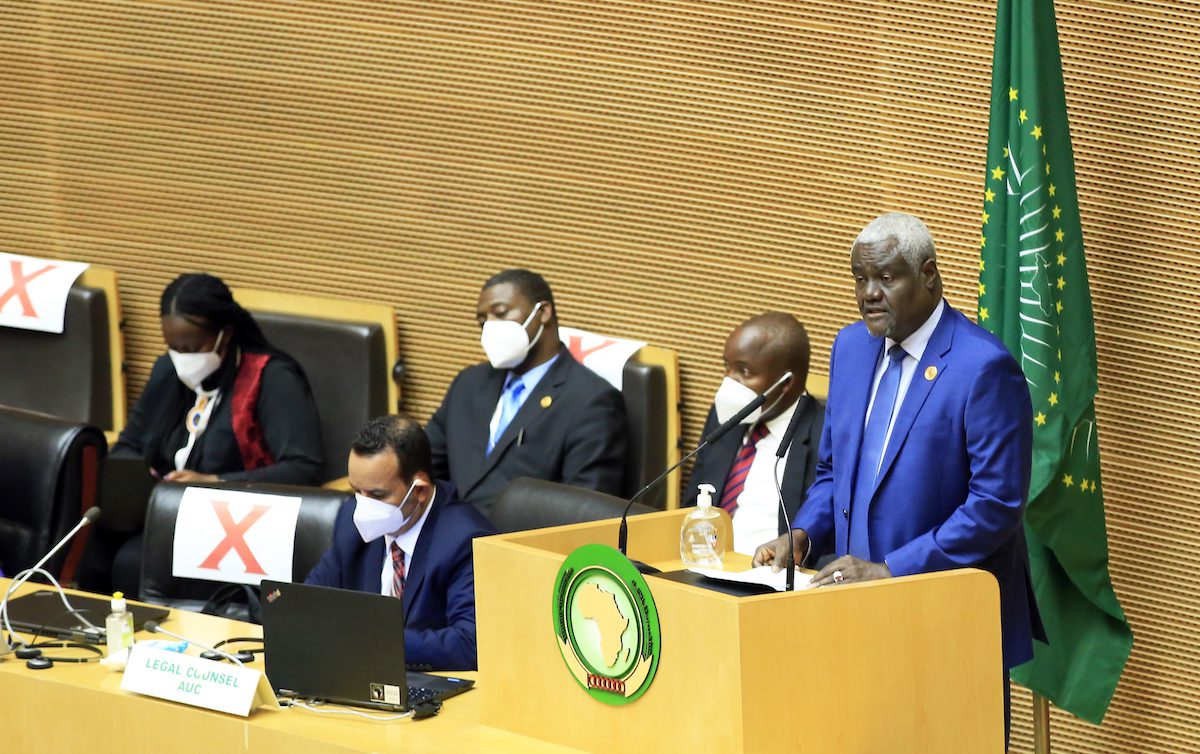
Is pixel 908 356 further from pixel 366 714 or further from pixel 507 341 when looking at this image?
pixel 507 341

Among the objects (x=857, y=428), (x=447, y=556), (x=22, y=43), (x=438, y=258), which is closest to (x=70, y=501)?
(x=447, y=556)

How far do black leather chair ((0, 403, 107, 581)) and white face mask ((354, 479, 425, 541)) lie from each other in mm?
1126

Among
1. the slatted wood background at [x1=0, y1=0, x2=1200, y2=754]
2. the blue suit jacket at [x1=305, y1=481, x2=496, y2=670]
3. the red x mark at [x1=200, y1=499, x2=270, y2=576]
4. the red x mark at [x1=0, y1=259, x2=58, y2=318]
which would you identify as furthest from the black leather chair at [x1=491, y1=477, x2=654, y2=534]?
the red x mark at [x1=0, y1=259, x2=58, y2=318]

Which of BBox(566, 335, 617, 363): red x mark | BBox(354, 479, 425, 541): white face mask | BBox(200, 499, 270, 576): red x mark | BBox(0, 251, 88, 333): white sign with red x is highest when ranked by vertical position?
BBox(0, 251, 88, 333): white sign with red x

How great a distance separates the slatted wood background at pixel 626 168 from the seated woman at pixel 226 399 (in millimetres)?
612

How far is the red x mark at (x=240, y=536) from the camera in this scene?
156 inches

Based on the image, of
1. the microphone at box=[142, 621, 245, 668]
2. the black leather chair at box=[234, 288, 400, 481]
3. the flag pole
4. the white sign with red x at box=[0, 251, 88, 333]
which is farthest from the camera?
the white sign with red x at box=[0, 251, 88, 333]

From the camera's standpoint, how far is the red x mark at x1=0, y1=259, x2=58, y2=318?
6.06m

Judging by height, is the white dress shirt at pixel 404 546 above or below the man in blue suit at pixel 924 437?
below

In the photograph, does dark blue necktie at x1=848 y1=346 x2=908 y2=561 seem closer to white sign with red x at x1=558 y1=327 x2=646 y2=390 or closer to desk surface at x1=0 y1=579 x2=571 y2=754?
desk surface at x1=0 y1=579 x2=571 y2=754

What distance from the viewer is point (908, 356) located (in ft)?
10.4

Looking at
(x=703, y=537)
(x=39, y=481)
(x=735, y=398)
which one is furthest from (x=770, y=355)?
(x=39, y=481)

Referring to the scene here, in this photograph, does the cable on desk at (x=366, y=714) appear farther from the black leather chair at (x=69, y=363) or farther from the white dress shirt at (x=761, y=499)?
the black leather chair at (x=69, y=363)

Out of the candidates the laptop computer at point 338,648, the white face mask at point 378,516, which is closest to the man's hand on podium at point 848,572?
the laptop computer at point 338,648
